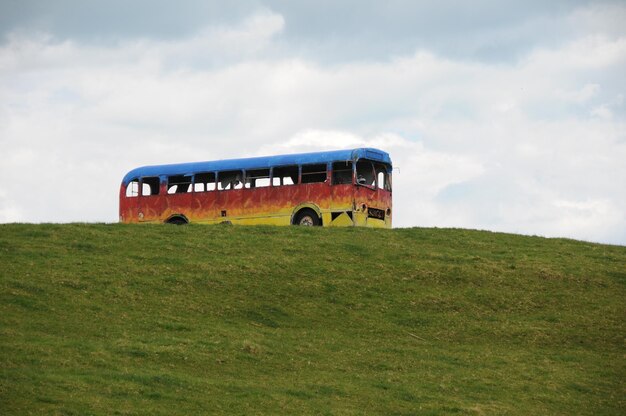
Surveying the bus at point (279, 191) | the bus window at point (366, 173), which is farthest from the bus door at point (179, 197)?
the bus window at point (366, 173)

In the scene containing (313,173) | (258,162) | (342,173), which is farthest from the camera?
(258,162)

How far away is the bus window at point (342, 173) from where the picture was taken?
43281 millimetres

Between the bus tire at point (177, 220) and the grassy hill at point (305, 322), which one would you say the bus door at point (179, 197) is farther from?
the grassy hill at point (305, 322)

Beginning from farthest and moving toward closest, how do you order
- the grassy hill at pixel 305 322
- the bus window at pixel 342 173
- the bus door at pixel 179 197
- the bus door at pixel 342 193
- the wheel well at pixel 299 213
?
1. the bus door at pixel 179 197
2. the wheel well at pixel 299 213
3. the bus window at pixel 342 173
4. the bus door at pixel 342 193
5. the grassy hill at pixel 305 322

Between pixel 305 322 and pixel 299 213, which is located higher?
pixel 299 213

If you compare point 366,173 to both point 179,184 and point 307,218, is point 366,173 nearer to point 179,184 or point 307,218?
point 307,218

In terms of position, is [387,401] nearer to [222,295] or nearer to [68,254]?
[222,295]

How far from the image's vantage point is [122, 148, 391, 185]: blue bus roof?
43594mm

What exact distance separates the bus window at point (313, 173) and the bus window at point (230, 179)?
3618 mm

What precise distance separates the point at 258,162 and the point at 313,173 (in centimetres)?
317

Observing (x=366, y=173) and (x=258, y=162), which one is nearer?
(x=366, y=173)

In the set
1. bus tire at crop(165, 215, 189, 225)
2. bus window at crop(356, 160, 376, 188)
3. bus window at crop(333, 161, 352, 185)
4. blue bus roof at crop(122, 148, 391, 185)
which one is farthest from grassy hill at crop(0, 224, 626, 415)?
bus tire at crop(165, 215, 189, 225)

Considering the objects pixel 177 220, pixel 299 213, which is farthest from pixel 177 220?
pixel 299 213

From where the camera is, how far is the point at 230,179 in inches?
1833
